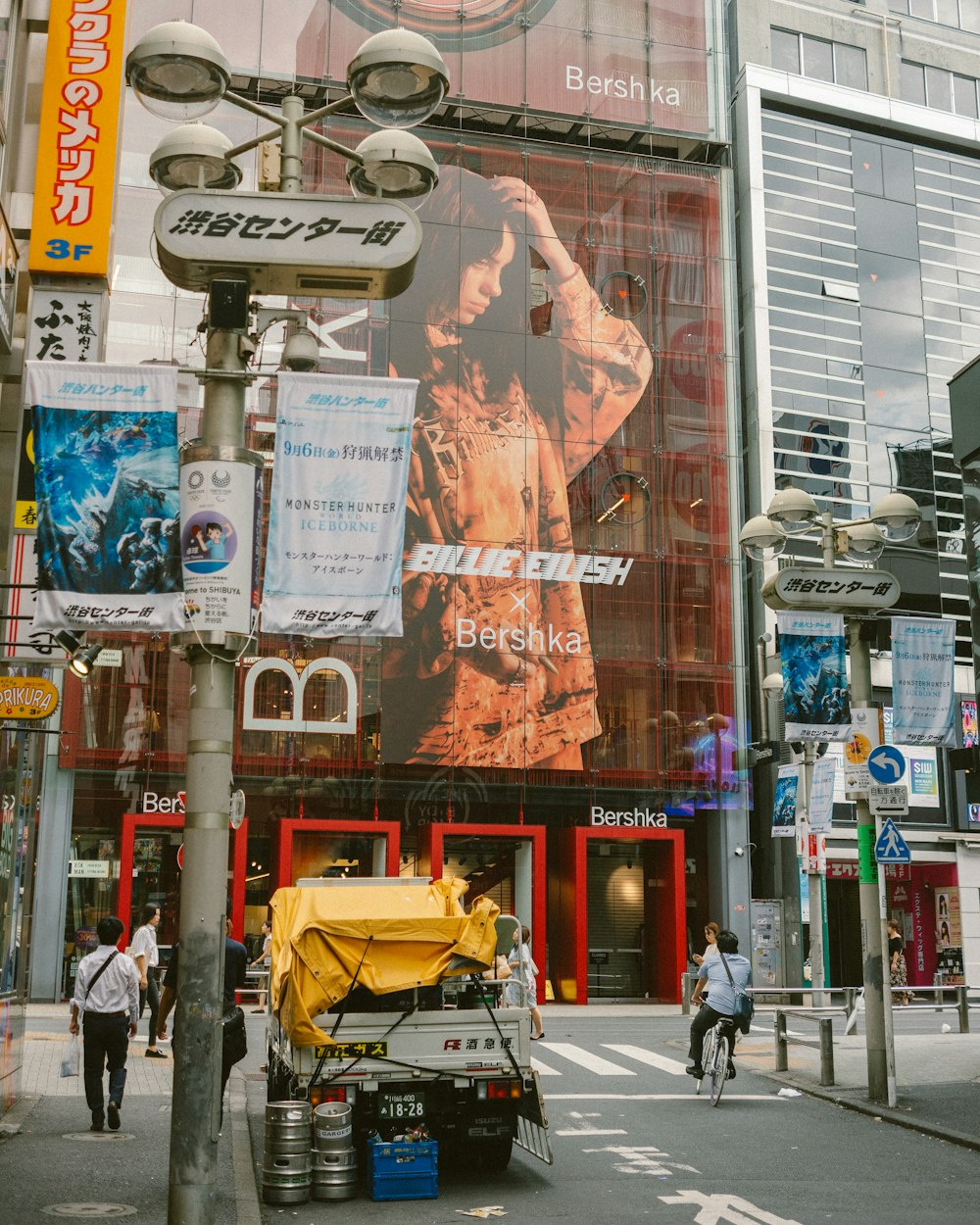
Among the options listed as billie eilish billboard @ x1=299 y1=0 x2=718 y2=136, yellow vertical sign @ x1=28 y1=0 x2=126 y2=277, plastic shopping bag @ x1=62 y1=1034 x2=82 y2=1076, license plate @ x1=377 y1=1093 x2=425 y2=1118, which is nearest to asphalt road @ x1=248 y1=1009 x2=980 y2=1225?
license plate @ x1=377 y1=1093 x2=425 y2=1118

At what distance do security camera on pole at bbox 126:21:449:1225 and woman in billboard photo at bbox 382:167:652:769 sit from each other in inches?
954

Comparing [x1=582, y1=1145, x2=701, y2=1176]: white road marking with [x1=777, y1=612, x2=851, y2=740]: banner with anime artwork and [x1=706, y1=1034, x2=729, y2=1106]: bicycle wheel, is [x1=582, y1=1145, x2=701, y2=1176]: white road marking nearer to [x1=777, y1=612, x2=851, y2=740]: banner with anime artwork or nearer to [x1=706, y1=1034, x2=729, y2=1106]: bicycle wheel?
[x1=706, y1=1034, x2=729, y2=1106]: bicycle wheel

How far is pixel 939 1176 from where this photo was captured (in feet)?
37.3

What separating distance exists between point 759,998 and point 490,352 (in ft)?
56.8

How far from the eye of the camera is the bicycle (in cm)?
1538

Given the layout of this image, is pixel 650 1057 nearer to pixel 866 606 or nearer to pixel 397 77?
pixel 866 606

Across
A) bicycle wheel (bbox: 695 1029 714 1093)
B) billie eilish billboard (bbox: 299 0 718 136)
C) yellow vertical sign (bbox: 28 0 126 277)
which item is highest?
billie eilish billboard (bbox: 299 0 718 136)

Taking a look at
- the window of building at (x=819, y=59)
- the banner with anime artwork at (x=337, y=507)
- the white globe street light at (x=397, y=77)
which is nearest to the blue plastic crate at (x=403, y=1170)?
the banner with anime artwork at (x=337, y=507)

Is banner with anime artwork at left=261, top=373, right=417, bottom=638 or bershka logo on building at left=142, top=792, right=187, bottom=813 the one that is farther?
bershka logo on building at left=142, top=792, right=187, bottom=813

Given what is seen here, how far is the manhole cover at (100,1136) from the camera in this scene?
40.4 feet

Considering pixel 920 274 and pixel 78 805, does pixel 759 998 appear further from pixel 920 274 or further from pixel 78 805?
pixel 920 274

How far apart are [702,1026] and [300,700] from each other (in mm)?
17920

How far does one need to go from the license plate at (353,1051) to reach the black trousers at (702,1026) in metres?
5.90

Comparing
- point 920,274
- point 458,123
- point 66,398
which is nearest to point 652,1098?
point 66,398
